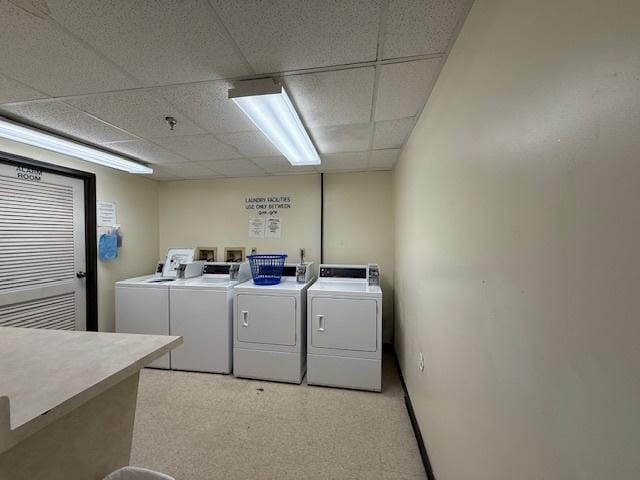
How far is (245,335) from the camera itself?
8.58 ft

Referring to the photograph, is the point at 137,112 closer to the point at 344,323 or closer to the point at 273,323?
the point at 273,323

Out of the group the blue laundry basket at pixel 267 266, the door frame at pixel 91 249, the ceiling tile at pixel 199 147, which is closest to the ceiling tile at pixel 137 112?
the ceiling tile at pixel 199 147

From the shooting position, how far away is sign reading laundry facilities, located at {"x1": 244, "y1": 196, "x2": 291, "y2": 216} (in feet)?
11.4

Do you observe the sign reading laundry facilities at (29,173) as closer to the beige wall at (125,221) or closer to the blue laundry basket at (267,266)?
the beige wall at (125,221)

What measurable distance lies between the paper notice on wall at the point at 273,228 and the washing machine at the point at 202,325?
954mm

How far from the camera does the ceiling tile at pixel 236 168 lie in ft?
9.42

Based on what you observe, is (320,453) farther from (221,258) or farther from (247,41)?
(221,258)

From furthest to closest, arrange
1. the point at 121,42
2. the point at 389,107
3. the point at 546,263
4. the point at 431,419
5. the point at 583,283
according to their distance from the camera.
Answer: the point at 389,107
the point at 431,419
the point at 121,42
the point at 546,263
the point at 583,283

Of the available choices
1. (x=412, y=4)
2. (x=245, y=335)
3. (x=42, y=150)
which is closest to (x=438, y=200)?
(x=412, y=4)

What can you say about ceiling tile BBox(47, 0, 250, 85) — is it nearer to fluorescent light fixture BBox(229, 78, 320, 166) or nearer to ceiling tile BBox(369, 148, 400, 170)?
fluorescent light fixture BBox(229, 78, 320, 166)

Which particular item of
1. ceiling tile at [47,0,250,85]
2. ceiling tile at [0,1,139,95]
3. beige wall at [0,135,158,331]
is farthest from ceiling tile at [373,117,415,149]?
beige wall at [0,135,158,331]

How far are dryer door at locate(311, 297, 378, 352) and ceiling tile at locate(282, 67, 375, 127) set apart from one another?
153 centimetres

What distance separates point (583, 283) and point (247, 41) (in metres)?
1.37

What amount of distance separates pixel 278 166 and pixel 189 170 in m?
1.12
